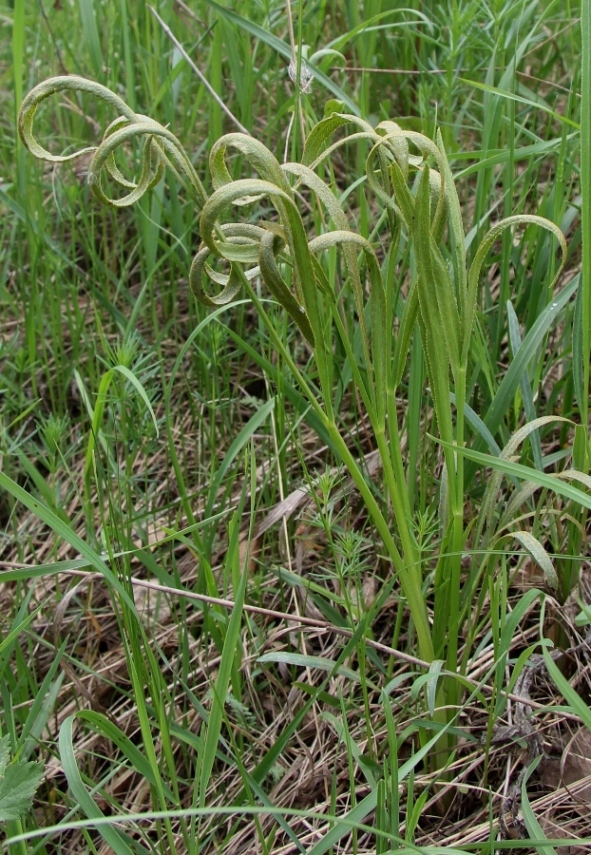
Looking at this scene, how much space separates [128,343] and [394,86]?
1.16 m

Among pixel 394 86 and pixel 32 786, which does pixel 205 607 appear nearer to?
pixel 32 786

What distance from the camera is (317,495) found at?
5.31ft

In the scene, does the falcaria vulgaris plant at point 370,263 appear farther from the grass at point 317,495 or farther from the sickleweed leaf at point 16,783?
the sickleweed leaf at point 16,783

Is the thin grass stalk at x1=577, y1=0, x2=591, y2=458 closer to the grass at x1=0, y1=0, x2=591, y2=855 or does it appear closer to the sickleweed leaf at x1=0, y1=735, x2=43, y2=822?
the grass at x1=0, y1=0, x2=591, y2=855

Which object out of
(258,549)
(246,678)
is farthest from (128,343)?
(246,678)

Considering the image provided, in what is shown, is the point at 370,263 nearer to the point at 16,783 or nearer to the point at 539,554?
the point at 539,554

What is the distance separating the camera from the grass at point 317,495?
42.3 inches

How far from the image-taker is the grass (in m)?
1.07

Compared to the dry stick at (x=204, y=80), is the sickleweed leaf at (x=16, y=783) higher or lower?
lower

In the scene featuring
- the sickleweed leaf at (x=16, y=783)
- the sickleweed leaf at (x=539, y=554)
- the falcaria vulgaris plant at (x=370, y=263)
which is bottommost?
the sickleweed leaf at (x=16, y=783)

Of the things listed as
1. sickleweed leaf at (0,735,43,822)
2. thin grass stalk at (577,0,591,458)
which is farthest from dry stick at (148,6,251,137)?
sickleweed leaf at (0,735,43,822)

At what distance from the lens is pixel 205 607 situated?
1417mm

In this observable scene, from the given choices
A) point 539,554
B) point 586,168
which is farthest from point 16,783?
point 586,168

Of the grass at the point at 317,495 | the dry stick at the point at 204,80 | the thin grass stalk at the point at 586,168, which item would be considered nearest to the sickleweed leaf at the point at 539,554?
the grass at the point at 317,495
